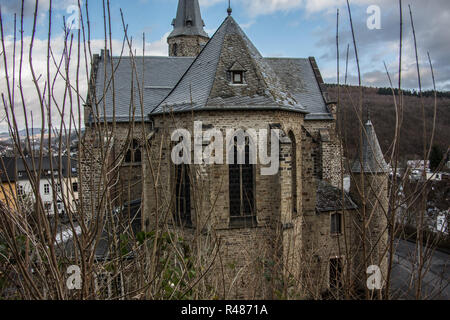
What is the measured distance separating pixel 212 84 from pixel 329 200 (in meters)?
7.50

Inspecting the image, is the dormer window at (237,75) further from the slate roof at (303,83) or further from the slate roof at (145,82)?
the slate roof at (303,83)

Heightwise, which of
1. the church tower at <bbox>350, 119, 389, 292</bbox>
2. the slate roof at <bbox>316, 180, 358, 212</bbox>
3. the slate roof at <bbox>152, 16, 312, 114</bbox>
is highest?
the slate roof at <bbox>152, 16, 312, 114</bbox>

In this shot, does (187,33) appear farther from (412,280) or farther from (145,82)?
(412,280)

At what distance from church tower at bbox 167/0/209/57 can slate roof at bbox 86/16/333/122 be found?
9.13 metres

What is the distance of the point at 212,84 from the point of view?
412 inches

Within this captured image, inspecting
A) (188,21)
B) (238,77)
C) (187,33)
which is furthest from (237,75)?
(188,21)

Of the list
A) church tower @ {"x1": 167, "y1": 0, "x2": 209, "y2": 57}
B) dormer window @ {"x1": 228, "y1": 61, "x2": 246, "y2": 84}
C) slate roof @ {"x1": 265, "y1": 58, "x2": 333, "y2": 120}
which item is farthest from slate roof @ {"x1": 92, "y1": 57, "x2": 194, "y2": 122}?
church tower @ {"x1": 167, "y1": 0, "x2": 209, "y2": 57}

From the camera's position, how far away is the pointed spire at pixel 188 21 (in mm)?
26969

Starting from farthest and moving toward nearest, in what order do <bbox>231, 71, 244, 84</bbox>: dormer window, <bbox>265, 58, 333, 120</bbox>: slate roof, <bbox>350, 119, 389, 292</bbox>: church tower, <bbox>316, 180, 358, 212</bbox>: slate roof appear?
Result: 1. <bbox>265, 58, 333, 120</bbox>: slate roof
2. <bbox>316, 180, 358, 212</bbox>: slate roof
3. <bbox>231, 71, 244, 84</bbox>: dormer window
4. <bbox>350, 119, 389, 292</bbox>: church tower

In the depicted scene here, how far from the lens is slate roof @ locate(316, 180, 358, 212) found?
14109 millimetres

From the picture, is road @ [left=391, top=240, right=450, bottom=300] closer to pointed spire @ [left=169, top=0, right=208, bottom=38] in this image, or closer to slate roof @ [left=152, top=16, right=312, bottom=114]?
slate roof @ [left=152, top=16, right=312, bottom=114]
